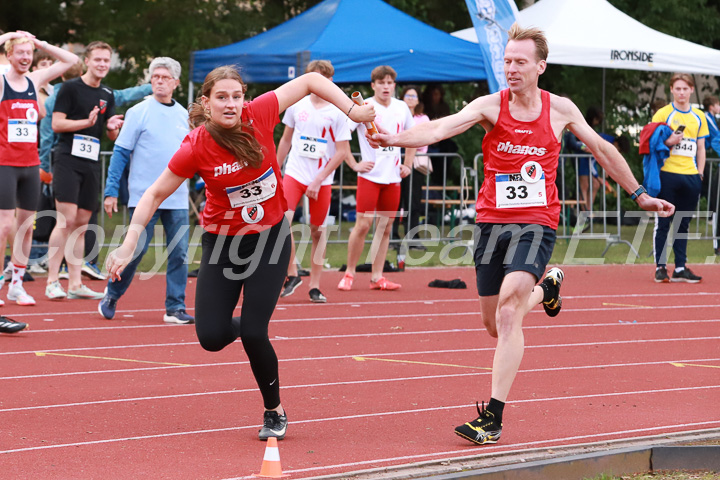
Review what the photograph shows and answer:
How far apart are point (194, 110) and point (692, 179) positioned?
28.3 feet

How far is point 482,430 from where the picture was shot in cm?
552

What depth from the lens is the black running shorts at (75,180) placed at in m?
10.6

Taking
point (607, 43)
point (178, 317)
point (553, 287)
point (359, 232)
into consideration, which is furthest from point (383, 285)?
point (607, 43)

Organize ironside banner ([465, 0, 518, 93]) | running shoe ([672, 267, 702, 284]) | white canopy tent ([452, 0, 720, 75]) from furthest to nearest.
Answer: white canopy tent ([452, 0, 720, 75])
ironside banner ([465, 0, 518, 93])
running shoe ([672, 267, 702, 284])

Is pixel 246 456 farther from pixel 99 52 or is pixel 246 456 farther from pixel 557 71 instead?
pixel 557 71

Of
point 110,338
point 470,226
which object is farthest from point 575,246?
point 110,338

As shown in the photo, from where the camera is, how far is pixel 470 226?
59.1 feet

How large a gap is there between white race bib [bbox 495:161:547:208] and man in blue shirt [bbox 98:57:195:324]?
4100 millimetres

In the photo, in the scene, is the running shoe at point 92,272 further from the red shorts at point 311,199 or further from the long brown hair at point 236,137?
the long brown hair at point 236,137

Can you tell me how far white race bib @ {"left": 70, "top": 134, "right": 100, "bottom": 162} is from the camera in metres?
10.6

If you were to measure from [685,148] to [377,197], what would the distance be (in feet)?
12.6

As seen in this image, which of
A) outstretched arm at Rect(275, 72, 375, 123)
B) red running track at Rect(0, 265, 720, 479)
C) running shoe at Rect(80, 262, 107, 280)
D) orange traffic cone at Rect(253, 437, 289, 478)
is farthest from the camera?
running shoe at Rect(80, 262, 107, 280)

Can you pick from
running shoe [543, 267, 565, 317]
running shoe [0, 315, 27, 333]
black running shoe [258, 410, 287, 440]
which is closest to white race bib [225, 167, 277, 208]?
black running shoe [258, 410, 287, 440]

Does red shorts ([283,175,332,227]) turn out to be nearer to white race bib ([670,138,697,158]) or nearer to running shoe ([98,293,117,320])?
running shoe ([98,293,117,320])
